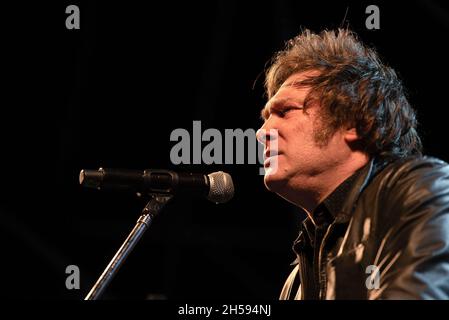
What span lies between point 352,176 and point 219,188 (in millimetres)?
508

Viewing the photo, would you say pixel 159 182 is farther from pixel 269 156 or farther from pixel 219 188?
pixel 269 156

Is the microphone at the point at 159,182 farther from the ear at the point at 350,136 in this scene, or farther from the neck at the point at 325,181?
the ear at the point at 350,136

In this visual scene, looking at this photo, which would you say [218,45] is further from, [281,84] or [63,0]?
[281,84]

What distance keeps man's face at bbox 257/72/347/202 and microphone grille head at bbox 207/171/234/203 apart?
230mm

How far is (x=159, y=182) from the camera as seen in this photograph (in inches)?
82.4

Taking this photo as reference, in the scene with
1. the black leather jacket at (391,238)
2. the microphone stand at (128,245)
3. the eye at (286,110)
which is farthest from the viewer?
the eye at (286,110)

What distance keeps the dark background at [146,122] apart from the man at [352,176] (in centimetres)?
163

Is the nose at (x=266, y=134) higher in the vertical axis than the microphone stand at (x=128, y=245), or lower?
higher

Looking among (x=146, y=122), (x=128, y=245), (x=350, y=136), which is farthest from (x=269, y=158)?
(x=146, y=122)

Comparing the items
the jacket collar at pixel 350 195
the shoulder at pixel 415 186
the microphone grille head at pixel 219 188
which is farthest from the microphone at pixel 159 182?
the shoulder at pixel 415 186

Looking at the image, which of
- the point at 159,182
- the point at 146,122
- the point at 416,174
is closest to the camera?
the point at 416,174

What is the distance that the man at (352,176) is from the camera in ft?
5.71

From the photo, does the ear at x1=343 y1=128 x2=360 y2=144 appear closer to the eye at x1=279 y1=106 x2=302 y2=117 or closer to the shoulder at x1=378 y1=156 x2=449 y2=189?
the eye at x1=279 y1=106 x2=302 y2=117

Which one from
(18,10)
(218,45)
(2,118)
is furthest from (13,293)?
(218,45)
